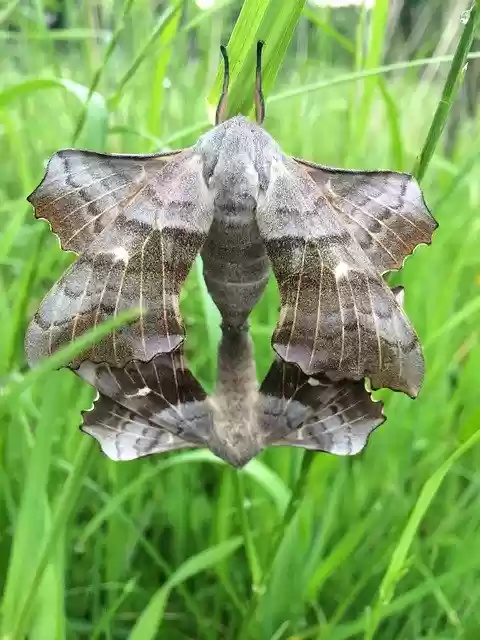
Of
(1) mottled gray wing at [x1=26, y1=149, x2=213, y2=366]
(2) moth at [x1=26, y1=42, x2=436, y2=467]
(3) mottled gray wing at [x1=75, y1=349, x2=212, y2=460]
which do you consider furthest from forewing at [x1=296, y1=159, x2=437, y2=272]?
(3) mottled gray wing at [x1=75, y1=349, x2=212, y2=460]

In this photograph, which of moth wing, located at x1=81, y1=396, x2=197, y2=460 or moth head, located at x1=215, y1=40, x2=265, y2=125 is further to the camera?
moth wing, located at x1=81, y1=396, x2=197, y2=460

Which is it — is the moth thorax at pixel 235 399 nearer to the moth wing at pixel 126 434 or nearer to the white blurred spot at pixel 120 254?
the moth wing at pixel 126 434

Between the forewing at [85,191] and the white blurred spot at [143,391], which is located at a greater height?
the forewing at [85,191]

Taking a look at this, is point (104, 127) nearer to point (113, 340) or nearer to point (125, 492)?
point (113, 340)

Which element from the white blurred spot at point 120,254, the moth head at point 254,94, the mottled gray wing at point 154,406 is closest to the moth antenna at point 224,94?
the moth head at point 254,94

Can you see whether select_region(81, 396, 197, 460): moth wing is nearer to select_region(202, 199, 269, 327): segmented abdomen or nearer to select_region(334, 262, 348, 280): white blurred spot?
select_region(202, 199, 269, 327): segmented abdomen

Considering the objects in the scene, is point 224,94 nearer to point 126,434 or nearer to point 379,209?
point 379,209
